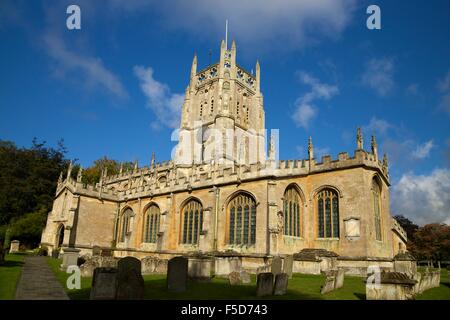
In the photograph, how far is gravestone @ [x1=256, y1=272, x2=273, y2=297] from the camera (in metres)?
9.77

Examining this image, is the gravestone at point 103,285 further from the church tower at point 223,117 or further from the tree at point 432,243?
the tree at point 432,243

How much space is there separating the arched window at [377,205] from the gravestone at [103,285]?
52.6ft

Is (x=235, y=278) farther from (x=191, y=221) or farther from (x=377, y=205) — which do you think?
(x=191, y=221)

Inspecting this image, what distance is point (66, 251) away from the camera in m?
16.6

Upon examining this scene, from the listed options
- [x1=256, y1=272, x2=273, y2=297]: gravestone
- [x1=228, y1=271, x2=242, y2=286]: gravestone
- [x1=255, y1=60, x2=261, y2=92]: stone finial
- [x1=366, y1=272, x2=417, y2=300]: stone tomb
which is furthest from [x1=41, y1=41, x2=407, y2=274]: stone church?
[x1=255, y1=60, x2=261, y2=92]: stone finial

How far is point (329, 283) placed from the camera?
420 inches

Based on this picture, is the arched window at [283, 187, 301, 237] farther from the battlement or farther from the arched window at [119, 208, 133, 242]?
the arched window at [119, 208, 133, 242]

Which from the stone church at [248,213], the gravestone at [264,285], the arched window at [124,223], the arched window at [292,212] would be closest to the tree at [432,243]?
the stone church at [248,213]

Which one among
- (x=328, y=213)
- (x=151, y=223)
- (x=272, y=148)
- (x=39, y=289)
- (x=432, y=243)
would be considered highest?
(x=272, y=148)

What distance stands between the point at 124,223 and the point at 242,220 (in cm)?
1488

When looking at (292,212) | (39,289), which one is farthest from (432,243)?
(39,289)

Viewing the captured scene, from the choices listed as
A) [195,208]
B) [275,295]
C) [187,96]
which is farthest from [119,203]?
[275,295]

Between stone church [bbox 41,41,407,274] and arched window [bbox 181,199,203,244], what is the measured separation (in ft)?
0.26
